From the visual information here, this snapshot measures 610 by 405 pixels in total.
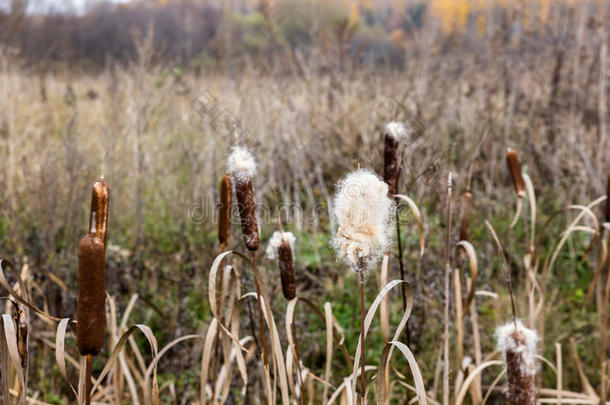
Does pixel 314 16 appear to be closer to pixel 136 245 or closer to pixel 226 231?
pixel 136 245

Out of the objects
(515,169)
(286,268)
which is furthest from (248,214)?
(515,169)

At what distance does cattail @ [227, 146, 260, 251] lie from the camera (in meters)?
1.21

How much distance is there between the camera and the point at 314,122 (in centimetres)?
473

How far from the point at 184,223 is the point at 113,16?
12.9m

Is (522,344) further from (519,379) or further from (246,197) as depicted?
(246,197)

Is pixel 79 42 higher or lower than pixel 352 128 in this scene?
higher

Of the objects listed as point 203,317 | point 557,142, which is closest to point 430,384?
point 203,317

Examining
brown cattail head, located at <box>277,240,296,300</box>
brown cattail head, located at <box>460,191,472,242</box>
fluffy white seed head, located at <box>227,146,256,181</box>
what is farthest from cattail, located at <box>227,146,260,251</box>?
brown cattail head, located at <box>460,191,472,242</box>

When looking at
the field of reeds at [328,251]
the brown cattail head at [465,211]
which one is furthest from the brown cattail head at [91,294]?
the brown cattail head at [465,211]

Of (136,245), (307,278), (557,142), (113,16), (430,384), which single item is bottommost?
(430,384)

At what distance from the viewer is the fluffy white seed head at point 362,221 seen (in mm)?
1062

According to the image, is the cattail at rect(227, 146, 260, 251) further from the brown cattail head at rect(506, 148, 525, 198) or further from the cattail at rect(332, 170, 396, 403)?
the brown cattail head at rect(506, 148, 525, 198)

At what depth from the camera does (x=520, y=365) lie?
114 cm

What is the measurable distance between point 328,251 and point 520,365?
7.27ft
